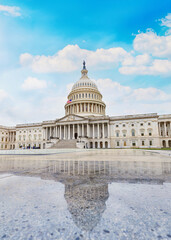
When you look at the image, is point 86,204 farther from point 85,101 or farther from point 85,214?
point 85,101

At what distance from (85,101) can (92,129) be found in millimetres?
16042

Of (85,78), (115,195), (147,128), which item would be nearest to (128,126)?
(147,128)

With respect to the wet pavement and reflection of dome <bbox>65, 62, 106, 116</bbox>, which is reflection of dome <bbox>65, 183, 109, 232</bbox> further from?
reflection of dome <bbox>65, 62, 106, 116</bbox>

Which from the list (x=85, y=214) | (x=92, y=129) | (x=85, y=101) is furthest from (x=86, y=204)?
(x=85, y=101)

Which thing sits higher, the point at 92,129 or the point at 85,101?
the point at 85,101

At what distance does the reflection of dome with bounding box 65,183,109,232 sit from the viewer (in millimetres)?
1881

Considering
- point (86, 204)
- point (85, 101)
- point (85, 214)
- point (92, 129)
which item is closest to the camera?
point (85, 214)

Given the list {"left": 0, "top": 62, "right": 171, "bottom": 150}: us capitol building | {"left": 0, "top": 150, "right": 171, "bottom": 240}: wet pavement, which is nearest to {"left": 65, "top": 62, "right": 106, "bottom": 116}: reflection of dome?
{"left": 0, "top": 62, "right": 171, "bottom": 150}: us capitol building

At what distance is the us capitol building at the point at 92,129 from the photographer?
192ft

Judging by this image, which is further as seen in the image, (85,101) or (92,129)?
(85,101)

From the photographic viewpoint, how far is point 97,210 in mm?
2219

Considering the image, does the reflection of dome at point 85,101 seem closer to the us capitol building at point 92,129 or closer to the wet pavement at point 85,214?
the us capitol building at point 92,129

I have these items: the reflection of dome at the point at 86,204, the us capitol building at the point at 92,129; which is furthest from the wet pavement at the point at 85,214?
the us capitol building at the point at 92,129

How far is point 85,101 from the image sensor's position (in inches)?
2908
